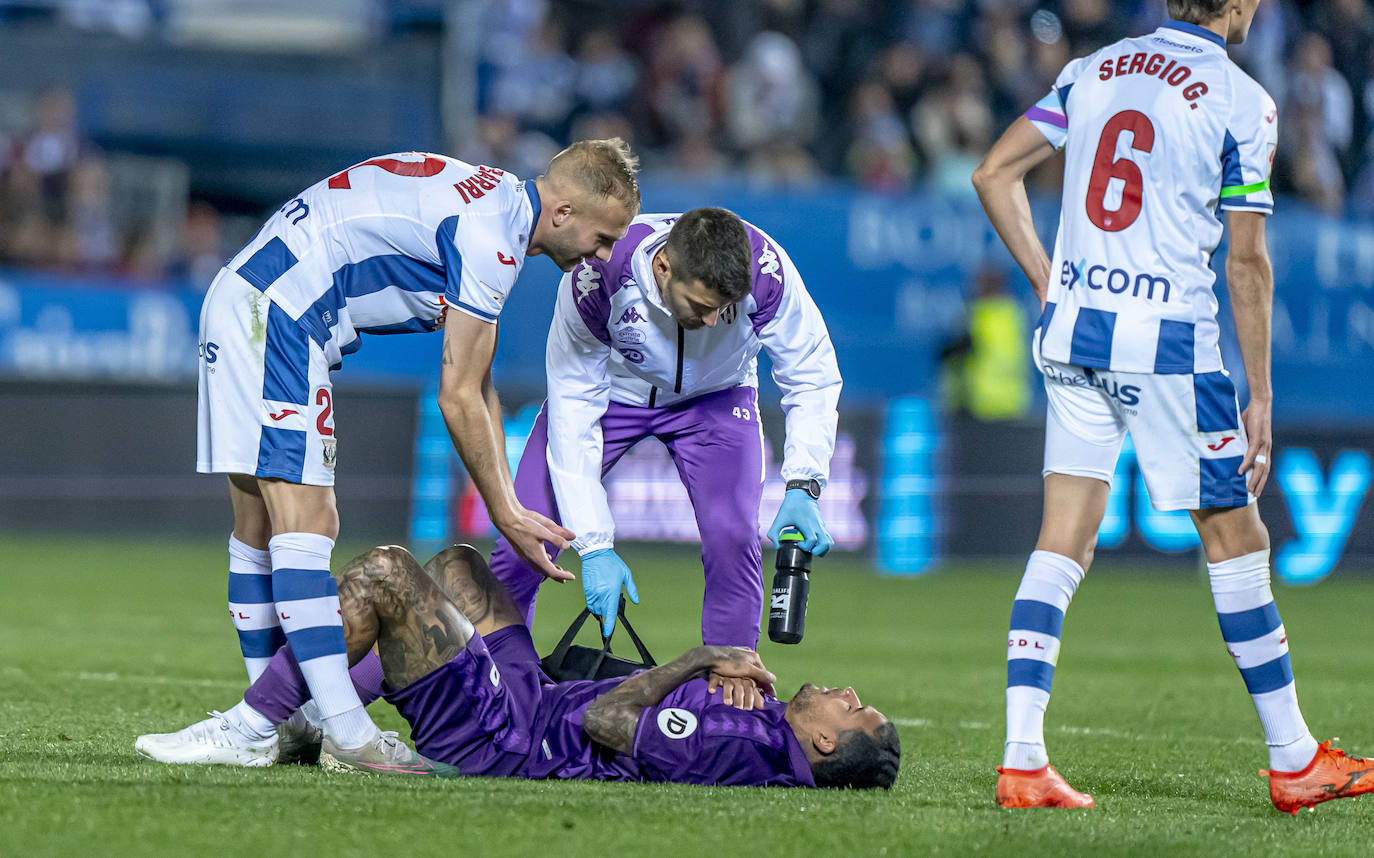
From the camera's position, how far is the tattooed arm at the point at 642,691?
4.91 metres

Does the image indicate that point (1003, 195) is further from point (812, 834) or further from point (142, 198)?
point (142, 198)

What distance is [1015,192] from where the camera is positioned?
16.4 feet

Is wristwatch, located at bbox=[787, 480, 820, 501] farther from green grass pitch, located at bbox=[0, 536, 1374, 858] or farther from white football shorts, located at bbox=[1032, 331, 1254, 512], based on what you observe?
white football shorts, located at bbox=[1032, 331, 1254, 512]

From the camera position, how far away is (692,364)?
6.00 metres

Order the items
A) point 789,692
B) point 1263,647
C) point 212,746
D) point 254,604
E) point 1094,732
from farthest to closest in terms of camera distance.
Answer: point 789,692, point 1094,732, point 254,604, point 212,746, point 1263,647

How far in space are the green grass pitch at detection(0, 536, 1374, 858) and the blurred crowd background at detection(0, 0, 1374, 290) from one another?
4.30 meters

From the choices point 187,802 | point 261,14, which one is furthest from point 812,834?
point 261,14

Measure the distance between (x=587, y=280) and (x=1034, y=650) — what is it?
2079 millimetres

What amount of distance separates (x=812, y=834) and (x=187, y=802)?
151cm

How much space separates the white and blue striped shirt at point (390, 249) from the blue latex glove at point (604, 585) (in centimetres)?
99

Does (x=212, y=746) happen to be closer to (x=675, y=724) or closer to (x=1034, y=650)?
(x=675, y=724)

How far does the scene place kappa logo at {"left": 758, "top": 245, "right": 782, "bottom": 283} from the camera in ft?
19.0

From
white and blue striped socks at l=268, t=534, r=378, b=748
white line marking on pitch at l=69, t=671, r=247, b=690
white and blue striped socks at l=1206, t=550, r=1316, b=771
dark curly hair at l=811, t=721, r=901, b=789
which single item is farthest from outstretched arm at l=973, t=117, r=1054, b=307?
white line marking on pitch at l=69, t=671, r=247, b=690

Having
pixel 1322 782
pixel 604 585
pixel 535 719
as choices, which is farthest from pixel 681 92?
pixel 1322 782
